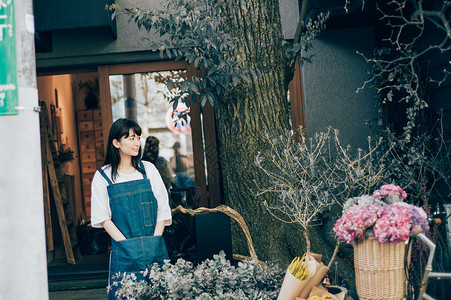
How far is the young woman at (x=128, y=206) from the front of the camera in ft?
11.4

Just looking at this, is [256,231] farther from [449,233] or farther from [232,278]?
[449,233]

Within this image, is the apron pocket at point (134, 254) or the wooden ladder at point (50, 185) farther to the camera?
the wooden ladder at point (50, 185)

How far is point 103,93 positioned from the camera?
6.35 meters

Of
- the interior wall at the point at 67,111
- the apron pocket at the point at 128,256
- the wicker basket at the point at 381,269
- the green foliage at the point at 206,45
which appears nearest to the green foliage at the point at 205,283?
the apron pocket at the point at 128,256

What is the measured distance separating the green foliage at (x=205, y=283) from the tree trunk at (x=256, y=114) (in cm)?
96

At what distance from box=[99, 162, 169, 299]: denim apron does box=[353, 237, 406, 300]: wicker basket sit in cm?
161

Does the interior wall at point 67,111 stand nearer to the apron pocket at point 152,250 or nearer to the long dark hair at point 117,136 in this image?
the long dark hair at point 117,136

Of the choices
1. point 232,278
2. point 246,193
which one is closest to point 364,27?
point 246,193

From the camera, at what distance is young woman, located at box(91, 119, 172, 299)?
3.47 meters

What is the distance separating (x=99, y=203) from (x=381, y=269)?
2114mm

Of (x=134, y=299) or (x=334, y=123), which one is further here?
(x=334, y=123)

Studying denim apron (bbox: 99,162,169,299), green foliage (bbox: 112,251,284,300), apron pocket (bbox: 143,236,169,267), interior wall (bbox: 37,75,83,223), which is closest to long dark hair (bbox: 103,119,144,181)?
denim apron (bbox: 99,162,169,299)

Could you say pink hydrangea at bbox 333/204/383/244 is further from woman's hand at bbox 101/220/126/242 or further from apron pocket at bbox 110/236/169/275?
woman's hand at bbox 101/220/126/242

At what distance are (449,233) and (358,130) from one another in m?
2.15
